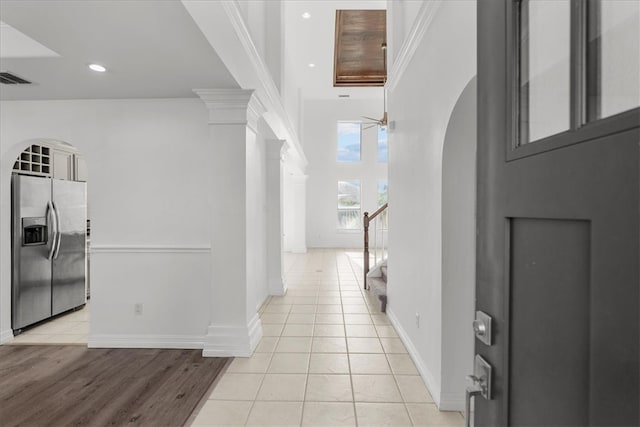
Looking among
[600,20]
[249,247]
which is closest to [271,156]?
[249,247]

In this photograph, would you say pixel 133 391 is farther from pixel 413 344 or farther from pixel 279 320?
pixel 413 344

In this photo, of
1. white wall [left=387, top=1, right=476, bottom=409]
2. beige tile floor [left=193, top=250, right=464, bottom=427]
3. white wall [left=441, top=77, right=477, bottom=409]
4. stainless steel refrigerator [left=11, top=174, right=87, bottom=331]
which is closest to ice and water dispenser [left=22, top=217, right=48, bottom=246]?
stainless steel refrigerator [left=11, top=174, right=87, bottom=331]

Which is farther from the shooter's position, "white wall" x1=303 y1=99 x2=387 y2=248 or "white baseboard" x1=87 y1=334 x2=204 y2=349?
"white wall" x1=303 y1=99 x2=387 y2=248

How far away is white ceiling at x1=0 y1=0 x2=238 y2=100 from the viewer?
182 cm

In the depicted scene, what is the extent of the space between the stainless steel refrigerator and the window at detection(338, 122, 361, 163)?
26.3 ft

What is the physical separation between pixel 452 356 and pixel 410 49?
8.04 feet

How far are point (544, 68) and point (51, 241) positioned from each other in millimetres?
4910

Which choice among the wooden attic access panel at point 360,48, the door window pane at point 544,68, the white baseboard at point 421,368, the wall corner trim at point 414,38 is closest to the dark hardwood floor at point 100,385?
the white baseboard at point 421,368

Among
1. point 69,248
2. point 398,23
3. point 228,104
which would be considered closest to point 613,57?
point 228,104

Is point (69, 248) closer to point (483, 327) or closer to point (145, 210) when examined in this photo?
point (145, 210)

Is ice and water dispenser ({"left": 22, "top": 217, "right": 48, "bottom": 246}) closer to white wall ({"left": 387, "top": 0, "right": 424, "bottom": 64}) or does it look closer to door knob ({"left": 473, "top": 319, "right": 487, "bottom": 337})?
white wall ({"left": 387, "top": 0, "right": 424, "bottom": 64})

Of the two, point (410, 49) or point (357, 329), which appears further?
point (357, 329)

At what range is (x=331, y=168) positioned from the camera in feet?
36.8

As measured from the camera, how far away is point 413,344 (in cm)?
302
